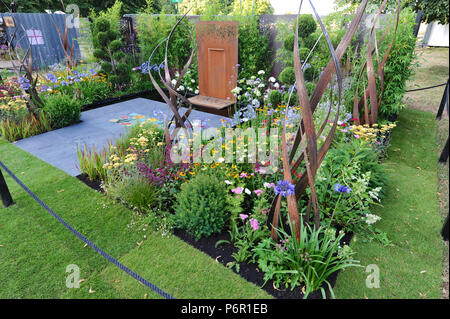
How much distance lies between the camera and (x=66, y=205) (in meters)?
2.87

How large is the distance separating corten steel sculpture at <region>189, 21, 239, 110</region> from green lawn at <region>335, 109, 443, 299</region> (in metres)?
3.56

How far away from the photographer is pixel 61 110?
4.82 metres

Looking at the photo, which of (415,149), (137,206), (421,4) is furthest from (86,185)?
(421,4)

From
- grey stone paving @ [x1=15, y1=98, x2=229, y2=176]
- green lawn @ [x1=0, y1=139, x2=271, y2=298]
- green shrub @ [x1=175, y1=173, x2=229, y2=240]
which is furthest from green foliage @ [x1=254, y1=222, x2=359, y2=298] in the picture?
grey stone paving @ [x1=15, y1=98, x2=229, y2=176]

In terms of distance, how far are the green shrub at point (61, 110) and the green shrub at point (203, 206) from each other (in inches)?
148

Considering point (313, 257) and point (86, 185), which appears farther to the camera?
point (86, 185)

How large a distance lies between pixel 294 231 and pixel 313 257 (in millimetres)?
244

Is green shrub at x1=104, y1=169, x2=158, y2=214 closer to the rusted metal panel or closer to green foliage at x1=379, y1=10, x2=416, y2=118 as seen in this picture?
the rusted metal panel

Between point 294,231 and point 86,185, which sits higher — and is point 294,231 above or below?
above

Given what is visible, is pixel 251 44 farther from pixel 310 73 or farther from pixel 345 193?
pixel 345 193

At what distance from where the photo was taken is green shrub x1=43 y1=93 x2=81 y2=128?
15.7 ft

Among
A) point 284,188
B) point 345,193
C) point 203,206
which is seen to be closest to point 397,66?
point 345,193

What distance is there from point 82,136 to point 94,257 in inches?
115
